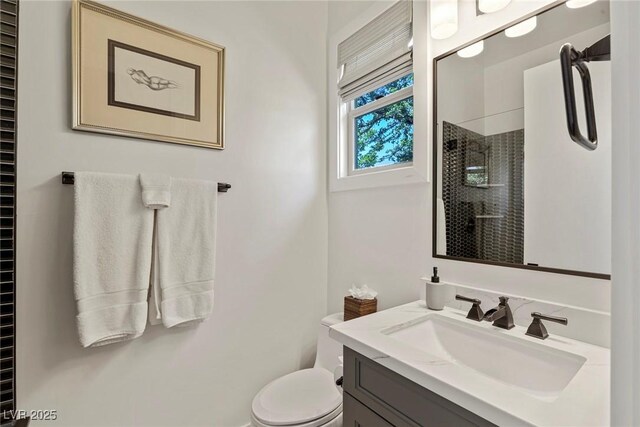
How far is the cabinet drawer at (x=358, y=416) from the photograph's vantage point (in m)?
0.85

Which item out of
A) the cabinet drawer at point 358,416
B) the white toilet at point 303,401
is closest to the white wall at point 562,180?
the cabinet drawer at point 358,416

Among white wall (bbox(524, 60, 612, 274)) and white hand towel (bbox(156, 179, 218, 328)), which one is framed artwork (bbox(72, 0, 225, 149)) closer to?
white hand towel (bbox(156, 179, 218, 328))

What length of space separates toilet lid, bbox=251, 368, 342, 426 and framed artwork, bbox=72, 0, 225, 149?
120cm

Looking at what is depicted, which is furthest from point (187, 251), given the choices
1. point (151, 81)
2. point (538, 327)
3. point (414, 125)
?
point (538, 327)

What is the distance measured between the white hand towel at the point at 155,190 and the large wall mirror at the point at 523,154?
46.4 inches

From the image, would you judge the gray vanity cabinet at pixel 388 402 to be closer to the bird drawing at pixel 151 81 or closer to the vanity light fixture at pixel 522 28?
the vanity light fixture at pixel 522 28

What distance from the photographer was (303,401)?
50.9 inches

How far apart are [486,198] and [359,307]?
2.59ft

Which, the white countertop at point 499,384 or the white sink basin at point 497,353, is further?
the white sink basin at point 497,353

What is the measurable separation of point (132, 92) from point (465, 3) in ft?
4.81

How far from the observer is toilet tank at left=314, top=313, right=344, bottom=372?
158 centimetres

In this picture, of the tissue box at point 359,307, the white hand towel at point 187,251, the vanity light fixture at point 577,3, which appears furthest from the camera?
the tissue box at point 359,307

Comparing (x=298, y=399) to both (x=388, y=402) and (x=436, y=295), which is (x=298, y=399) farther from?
(x=436, y=295)

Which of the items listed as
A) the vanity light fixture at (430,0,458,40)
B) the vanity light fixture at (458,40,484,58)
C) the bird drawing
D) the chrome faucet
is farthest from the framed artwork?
the chrome faucet
